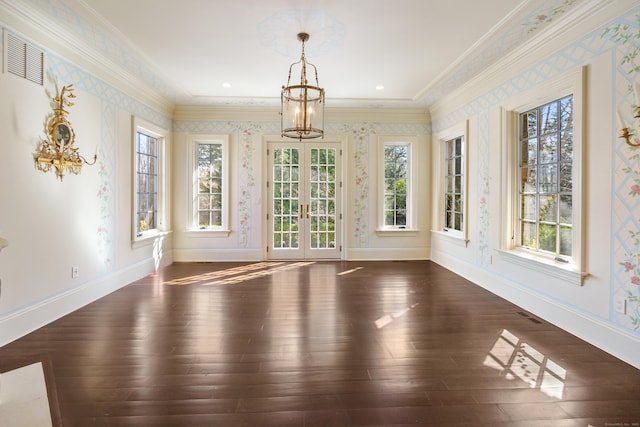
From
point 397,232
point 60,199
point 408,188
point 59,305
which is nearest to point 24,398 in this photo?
point 59,305

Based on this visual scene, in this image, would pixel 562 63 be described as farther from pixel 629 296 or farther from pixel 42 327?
pixel 42 327

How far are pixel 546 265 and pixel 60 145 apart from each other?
4943 millimetres

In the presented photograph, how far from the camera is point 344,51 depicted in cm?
396

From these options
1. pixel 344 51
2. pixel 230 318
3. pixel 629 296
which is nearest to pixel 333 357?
pixel 230 318

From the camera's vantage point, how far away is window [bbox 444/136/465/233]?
5508mm

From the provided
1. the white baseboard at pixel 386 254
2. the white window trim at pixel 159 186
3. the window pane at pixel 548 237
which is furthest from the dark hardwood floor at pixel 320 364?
the white baseboard at pixel 386 254

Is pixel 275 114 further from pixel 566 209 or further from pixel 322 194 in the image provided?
pixel 566 209

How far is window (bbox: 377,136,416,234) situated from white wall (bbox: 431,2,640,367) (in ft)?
7.54

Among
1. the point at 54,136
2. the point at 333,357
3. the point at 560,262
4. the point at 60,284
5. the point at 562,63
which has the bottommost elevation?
the point at 333,357

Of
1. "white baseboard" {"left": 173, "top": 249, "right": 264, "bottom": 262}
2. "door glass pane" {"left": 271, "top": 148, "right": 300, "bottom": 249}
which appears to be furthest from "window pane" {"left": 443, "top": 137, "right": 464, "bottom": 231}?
"white baseboard" {"left": 173, "top": 249, "right": 264, "bottom": 262}

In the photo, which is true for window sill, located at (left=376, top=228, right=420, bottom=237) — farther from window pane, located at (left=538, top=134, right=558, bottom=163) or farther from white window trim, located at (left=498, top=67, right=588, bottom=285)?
window pane, located at (left=538, top=134, right=558, bottom=163)

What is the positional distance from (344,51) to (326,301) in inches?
112

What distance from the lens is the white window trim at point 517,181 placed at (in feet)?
9.93

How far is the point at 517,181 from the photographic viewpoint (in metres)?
4.11
